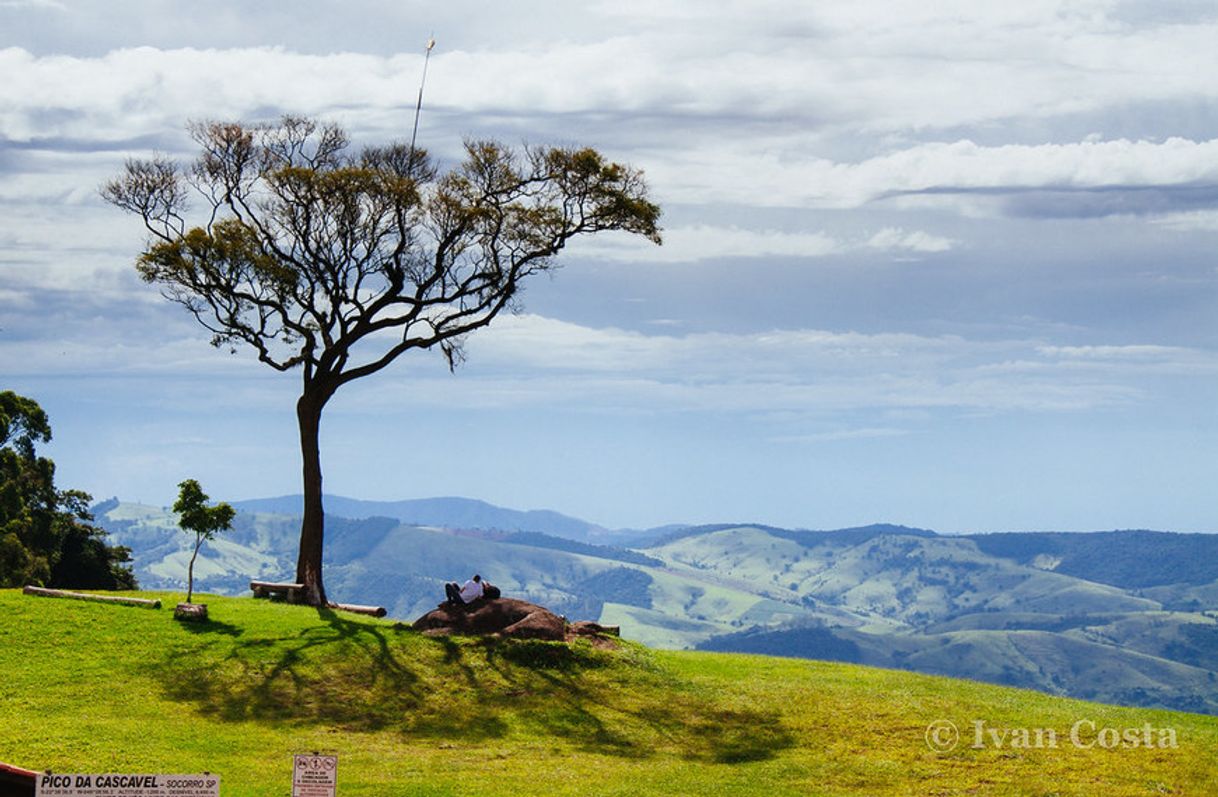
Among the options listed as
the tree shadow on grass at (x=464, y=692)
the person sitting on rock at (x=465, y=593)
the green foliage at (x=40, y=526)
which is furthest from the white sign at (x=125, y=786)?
the green foliage at (x=40, y=526)

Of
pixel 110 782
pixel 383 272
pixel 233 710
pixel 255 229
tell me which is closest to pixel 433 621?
pixel 233 710

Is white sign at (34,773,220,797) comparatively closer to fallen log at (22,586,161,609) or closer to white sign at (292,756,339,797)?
white sign at (292,756,339,797)

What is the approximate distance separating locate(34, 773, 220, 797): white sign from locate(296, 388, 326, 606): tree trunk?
131 ft

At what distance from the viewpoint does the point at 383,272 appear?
62.0 meters

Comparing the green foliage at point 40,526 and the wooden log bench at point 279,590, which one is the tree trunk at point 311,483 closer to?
the wooden log bench at point 279,590

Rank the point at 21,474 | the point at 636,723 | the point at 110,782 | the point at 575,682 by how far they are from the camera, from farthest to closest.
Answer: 1. the point at 21,474
2. the point at 575,682
3. the point at 636,723
4. the point at 110,782

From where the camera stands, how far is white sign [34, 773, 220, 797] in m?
19.8

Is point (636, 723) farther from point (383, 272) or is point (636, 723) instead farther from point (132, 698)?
point (383, 272)

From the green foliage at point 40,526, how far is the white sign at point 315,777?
69.0 m

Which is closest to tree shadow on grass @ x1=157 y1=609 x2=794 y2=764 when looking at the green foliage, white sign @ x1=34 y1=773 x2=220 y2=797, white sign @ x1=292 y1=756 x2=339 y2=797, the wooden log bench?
the wooden log bench

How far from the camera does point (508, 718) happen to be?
139 feet

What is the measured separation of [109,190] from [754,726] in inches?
1688

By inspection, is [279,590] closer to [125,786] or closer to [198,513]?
[198,513]

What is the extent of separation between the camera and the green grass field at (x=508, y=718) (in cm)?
3459
